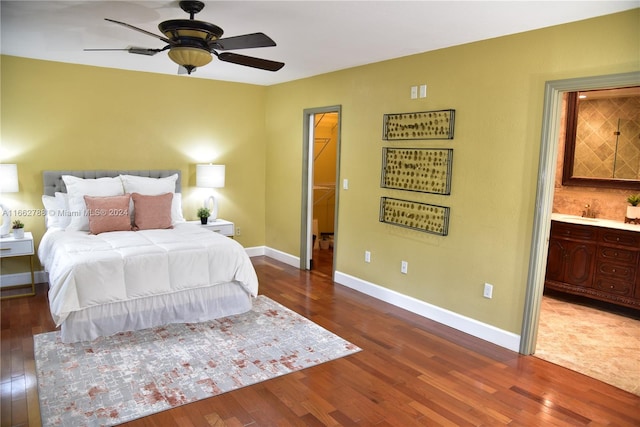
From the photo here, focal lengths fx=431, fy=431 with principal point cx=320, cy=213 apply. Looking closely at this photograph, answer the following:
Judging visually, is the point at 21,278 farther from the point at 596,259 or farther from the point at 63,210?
the point at 596,259

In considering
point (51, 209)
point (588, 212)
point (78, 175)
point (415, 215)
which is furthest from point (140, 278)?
point (588, 212)

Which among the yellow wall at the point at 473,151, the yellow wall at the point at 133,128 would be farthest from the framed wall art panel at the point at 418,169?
the yellow wall at the point at 133,128

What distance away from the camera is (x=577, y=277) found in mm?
4613

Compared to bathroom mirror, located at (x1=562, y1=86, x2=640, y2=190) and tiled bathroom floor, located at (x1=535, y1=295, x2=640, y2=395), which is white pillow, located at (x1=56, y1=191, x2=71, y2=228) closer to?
tiled bathroom floor, located at (x1=535, y1=295, x2=640, y2=395)

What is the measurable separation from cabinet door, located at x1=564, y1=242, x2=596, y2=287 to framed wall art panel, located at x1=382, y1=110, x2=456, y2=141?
2.02 m

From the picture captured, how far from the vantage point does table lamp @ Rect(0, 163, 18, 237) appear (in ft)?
14.1

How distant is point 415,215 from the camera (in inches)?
166

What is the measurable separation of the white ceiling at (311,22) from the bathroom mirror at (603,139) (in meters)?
2.18

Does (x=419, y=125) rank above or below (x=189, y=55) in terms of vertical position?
below

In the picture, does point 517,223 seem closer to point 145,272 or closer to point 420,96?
point 420,96

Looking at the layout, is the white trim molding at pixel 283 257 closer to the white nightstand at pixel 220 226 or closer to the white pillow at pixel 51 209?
the white nightstand at pixel 220 226

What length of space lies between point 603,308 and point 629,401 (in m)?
2.07

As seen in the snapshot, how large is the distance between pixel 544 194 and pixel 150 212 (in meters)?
3.77

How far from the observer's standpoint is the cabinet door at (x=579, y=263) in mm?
4500
